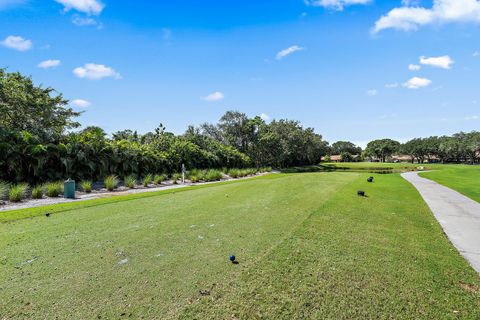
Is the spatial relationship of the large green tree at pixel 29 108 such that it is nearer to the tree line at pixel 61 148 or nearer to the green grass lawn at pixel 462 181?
the tree line at pixel 61 148

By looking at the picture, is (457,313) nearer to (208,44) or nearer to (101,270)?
(101,270)

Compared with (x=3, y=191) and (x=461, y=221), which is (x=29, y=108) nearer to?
(x=3, y=191)

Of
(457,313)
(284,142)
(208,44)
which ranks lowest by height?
(457,313)

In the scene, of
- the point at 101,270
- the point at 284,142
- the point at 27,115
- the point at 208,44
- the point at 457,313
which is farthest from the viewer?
the point at 284,142

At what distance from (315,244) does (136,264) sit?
3.11 metres

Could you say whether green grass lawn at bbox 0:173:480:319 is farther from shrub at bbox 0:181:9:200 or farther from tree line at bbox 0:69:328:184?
tree line at bbox 0:69:328:184

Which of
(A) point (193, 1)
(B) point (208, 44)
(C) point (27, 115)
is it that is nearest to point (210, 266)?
(A) point (193, 1)

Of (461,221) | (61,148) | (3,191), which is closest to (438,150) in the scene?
(461,221)

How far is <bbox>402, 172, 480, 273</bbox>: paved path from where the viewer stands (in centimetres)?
507

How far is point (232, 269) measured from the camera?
3725 millimetres

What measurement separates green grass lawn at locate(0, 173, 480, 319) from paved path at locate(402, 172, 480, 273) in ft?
0.99

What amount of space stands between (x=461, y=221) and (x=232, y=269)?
24.1 ft

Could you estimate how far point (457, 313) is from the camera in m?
2.90

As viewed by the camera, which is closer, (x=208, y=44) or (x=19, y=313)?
(x=19, y=313)
